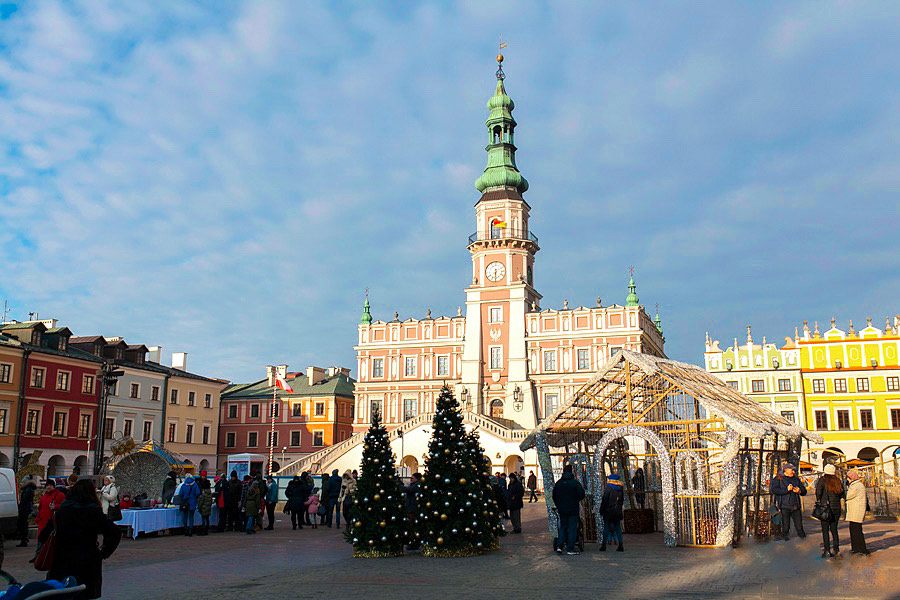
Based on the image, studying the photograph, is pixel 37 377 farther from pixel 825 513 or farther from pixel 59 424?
pixel 825 513

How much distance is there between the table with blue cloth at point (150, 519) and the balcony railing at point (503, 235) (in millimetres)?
42564

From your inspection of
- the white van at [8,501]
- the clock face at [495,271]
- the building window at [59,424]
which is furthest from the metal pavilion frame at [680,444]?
the building window at [59,424]

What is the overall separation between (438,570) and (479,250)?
5051 centimetres

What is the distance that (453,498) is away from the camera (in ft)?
54.6

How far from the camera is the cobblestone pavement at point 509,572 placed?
454 inches

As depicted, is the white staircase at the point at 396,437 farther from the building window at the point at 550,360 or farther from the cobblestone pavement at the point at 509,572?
the cobblestone pavement at the point at 509,572

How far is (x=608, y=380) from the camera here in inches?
789

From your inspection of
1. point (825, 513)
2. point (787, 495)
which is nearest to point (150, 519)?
point (787, 495)

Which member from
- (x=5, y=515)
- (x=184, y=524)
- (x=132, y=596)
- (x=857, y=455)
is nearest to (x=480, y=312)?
(x=857, y=455)

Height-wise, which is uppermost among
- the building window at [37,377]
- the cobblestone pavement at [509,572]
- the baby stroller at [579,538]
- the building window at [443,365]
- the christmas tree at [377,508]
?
the building window at [443,365]

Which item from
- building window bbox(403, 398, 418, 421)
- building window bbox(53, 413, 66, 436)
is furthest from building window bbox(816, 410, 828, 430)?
building window bbox(53, 413, 66, 436)

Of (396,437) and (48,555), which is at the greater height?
(396,437)

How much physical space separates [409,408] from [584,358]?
1473 cm

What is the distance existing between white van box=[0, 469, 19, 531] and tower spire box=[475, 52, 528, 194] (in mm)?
50793
